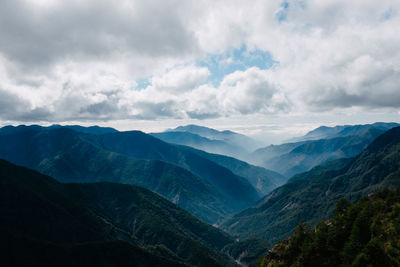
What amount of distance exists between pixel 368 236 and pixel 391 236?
11163mm

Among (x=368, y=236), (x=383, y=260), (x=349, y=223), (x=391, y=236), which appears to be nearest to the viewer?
(x=383, y=260)

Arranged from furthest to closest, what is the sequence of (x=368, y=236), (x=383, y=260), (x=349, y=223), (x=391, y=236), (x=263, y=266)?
(x=263, y=266)
(x=349, y=223)
(x=368, y=236)
(x=391, y=236)
(x=383, y=260)

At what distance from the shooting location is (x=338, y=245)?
105125 millimetres

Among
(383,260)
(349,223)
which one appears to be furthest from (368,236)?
(383,260)

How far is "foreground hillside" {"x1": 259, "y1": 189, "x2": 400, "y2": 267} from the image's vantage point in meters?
85.9

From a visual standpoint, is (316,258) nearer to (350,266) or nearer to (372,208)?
(350,266)

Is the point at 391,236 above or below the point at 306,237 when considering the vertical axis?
above

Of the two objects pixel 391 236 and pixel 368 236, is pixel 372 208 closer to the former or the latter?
pixel 368 236

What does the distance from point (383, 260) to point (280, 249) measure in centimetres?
5006

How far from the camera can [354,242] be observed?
313ft

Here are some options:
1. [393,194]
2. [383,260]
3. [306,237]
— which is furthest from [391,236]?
[393,194]

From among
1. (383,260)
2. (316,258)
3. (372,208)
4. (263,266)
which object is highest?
(372,208)

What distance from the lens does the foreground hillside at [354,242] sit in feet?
282

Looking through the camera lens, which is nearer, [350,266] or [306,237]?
[350,266]
